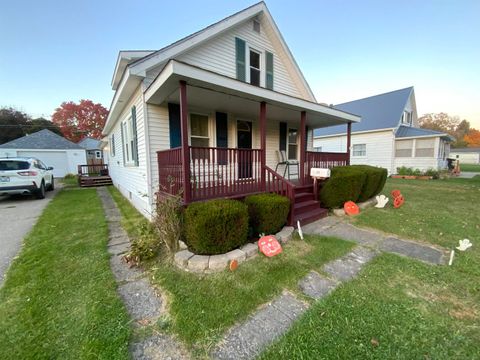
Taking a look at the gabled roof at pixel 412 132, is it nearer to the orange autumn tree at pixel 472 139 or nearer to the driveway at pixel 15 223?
the driveway at pixel 15 223

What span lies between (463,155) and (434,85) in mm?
43018

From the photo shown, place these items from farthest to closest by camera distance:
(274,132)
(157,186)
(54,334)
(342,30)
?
1. (342,30)
2. (274,132)
3. (157,186)
4. (54,334)

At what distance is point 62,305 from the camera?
86.3 inches

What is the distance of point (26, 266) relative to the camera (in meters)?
3.00

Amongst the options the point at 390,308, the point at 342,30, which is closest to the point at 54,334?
the point at 390,308

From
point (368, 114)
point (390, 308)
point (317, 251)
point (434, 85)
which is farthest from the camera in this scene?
point (368, 114)

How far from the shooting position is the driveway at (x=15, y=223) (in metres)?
3.46

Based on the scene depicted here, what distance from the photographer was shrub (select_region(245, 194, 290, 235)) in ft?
12.1

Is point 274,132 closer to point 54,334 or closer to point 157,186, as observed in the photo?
point 157,186

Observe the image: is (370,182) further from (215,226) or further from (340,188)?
(215,226)

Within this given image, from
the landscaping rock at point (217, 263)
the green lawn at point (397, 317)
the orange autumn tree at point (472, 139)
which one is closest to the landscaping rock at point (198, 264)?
the landscaping rock at point (217, 263)

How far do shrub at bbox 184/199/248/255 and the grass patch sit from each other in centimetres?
40

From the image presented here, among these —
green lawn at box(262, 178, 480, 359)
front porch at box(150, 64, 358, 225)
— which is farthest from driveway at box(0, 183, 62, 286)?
green lawn at box(262, 178, 480, 359)

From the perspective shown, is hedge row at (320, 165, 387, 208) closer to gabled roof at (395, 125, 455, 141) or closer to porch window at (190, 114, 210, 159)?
porch window at (190, 114, 210, 159)
